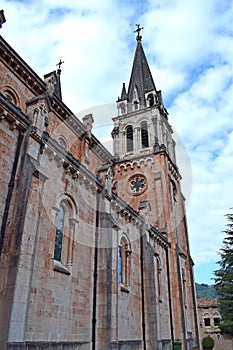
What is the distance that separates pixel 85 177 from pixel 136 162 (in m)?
15.7

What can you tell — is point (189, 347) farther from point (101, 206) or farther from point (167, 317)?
point (101, 206)

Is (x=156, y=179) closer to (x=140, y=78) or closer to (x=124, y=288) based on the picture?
(x=124, y=288)

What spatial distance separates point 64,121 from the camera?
66.2 feet

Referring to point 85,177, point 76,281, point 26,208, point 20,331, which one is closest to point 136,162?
point 85,177

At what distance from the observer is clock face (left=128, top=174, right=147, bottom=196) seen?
27878mm

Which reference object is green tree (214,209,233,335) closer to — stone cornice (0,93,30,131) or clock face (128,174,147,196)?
clock face (128,174,147,196)

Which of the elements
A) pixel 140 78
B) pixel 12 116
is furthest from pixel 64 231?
pixel 140 78

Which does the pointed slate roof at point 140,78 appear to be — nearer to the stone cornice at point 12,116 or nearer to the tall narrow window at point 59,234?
the tall narrow window at point 59,234

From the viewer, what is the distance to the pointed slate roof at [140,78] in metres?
36.3

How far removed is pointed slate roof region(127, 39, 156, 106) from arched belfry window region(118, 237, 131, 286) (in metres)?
21.5

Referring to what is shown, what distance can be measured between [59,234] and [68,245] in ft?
2.12

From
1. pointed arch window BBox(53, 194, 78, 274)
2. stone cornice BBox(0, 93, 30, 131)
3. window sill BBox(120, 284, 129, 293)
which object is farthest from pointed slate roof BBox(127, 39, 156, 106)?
stone cornice BBox(0, 93, 30, 131)

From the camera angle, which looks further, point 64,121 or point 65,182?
point 64,121

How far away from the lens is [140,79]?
38344 mm
